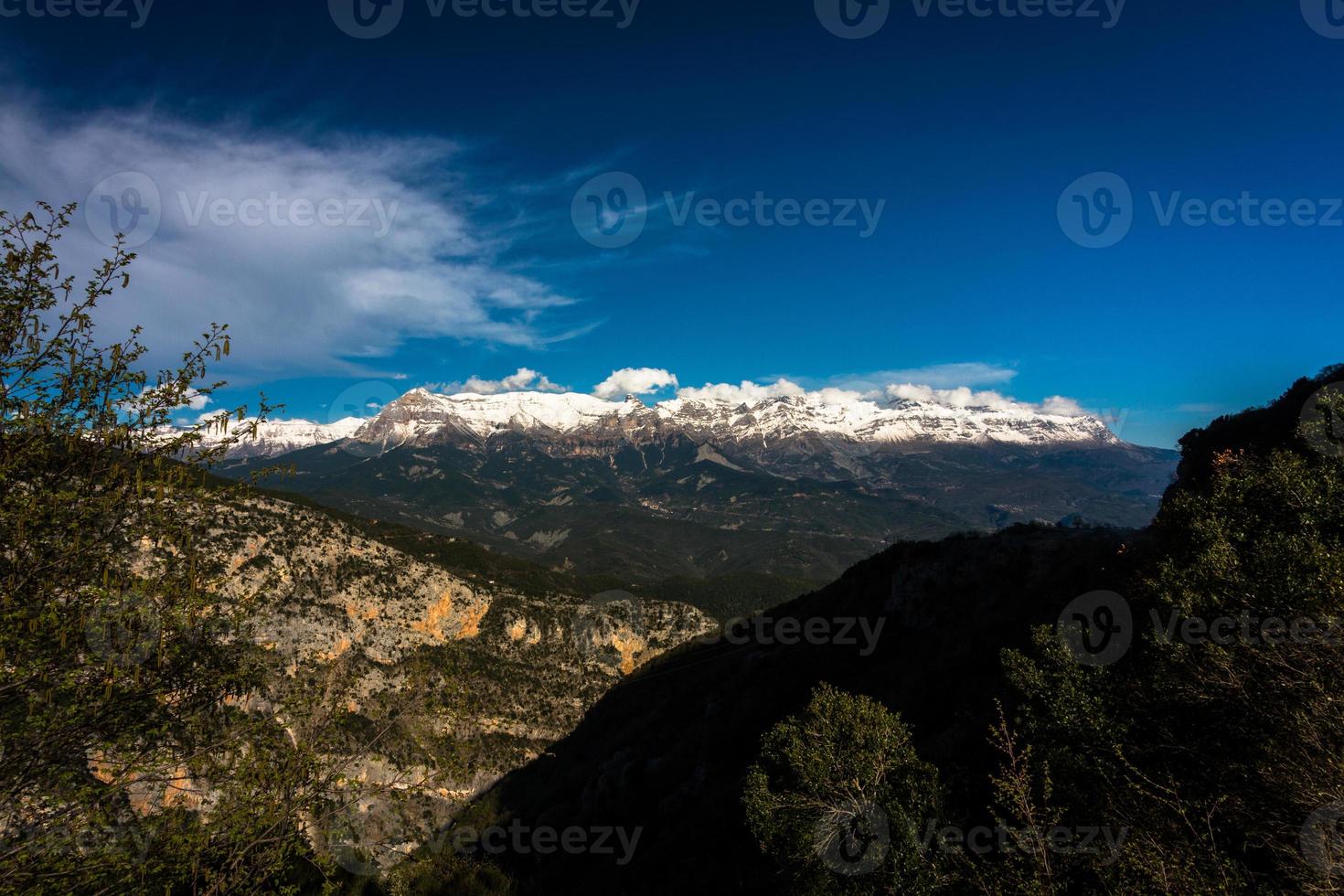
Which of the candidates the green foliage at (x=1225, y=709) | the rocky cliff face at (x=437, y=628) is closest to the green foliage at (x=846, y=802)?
the green foliage at (x=1225, y=709)

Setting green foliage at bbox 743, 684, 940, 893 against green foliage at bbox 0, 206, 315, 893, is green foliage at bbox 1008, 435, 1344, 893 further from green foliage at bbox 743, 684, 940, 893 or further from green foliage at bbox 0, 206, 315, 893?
green foliage at bbox 0, 206, 315, 893

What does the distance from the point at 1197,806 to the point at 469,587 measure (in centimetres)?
16925

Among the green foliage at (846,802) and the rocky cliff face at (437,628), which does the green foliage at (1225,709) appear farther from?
the rocky cliff face at (437,628)

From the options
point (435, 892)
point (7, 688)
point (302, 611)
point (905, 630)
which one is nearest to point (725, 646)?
point (905, 630)

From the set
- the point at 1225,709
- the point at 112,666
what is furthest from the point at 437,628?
the point at 1225,709

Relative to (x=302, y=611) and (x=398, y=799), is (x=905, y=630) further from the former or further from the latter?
(x=302, y=611)

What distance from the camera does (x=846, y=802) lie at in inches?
850

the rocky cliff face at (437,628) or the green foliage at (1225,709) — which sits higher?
the green foliage at (1225,709)

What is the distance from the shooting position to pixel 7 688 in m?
8.41

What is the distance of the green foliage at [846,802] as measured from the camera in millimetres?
18562

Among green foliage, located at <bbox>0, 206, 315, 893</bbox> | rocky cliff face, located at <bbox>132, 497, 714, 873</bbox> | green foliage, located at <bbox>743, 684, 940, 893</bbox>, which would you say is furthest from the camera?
rocky cliff face, located at <bbox>132, 497, 714, 873</bbox>

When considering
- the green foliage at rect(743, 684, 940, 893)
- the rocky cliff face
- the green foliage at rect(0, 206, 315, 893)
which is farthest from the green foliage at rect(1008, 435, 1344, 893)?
the rocky cliff face

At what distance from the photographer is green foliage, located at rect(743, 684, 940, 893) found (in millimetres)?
18562

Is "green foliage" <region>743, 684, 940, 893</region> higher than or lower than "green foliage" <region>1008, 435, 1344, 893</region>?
lower
